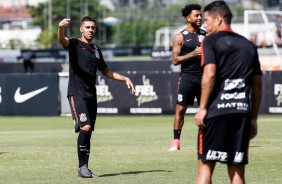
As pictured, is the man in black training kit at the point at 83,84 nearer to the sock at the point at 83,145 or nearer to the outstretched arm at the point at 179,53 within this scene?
the sock at the point at 83,145

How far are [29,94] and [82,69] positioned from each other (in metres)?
15.2

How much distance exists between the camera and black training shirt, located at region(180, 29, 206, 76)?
1569 centimetres

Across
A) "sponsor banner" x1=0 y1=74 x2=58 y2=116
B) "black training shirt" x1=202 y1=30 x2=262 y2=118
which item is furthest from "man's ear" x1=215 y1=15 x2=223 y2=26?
"sponsor banner" x1=0 y1=74 x2=58 y2=116

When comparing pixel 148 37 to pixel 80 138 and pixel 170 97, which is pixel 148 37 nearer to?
pixel 170 97

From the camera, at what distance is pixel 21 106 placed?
92.1 ft

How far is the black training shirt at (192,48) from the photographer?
15.7 m

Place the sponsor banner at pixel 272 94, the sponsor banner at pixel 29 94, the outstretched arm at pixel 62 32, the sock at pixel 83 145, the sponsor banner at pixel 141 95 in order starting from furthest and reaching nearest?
the sponsor banner at pixel 29 94 < the sponsor banner at pixel 141 95 < the sponsor banner at pixel 272 94 < the sock at pixel 83 145 < the outstretched arm at pixel 62 32

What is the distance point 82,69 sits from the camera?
43.0 feet

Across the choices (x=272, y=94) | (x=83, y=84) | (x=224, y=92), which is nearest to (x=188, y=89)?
(x=83, y=84)

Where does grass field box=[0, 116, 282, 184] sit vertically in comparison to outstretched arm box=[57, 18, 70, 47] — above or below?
below

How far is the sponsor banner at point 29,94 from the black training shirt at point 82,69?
1486 centimetres

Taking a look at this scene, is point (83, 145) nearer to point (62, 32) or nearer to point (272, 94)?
point (62, 32)

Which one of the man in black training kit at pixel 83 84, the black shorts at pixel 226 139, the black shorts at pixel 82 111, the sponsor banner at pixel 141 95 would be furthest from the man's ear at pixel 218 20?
the sponsor banner at pixel 141 95

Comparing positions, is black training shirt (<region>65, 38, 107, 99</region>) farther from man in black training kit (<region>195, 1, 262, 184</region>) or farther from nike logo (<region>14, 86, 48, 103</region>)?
nike logo (<region>14, 86, 48, 103</region>)
